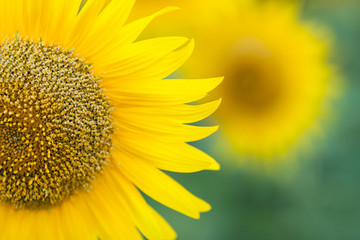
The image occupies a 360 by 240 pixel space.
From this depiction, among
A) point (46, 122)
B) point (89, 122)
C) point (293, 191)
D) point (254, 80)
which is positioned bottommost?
point (46, 122)

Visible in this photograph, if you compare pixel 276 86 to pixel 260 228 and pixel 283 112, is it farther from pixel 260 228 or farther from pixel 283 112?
pixel 260 228

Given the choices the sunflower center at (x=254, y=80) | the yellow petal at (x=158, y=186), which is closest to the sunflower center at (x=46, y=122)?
the yellow petal at (x=158, y=186)

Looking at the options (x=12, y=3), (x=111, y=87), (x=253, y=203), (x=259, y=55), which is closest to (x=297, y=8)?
(x=259, y=55)

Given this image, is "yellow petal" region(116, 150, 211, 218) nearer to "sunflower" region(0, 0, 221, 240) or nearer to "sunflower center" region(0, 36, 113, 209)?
"sunflower" region(0, 0, 221, 240)

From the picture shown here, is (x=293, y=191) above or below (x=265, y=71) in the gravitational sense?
Result: below

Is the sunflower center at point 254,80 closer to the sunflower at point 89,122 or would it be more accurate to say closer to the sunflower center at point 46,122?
the sunflower at point 89,122

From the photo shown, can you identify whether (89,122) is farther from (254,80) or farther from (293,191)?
(293,191)

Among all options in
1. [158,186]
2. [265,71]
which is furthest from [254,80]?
[158,186]
